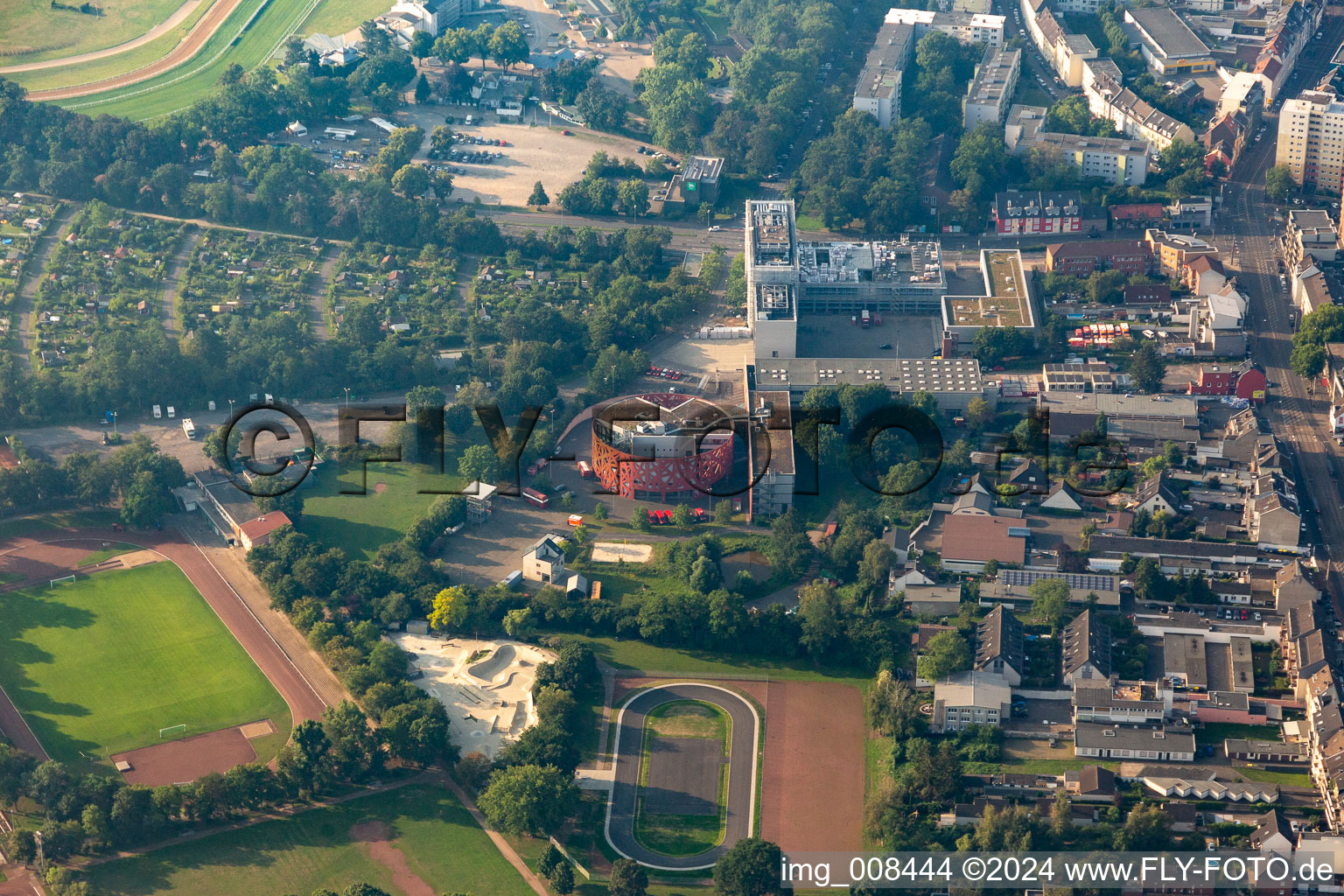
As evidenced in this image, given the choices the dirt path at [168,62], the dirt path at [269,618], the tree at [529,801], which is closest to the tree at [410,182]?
the dirt path at [168,62]

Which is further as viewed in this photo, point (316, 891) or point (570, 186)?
point (570, 186)

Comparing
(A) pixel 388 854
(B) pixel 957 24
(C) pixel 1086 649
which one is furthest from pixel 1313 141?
(A) pixel 388 854

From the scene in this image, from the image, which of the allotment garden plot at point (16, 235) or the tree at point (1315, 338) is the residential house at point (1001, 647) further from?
the allotment garden plot at point (16, 235)

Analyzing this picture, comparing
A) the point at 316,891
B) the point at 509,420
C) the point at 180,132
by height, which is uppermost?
the point at 180,132

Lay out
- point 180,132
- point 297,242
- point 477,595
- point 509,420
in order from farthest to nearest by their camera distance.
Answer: point 180,132 < point 297,242 < point 509,420 < point 477,595

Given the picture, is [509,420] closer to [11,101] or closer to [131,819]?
[131,819]

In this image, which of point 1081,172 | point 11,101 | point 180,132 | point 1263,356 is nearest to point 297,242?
point 180,132

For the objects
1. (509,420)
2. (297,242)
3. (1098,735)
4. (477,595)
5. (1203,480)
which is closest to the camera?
(1098,735)
